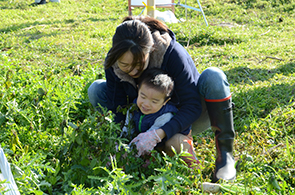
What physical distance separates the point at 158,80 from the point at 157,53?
0.22m

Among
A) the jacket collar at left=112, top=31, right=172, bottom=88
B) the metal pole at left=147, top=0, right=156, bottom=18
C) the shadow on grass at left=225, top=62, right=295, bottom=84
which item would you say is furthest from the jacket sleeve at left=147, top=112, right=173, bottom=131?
the metal pole at left=147, top=0, right=156, bottom=18

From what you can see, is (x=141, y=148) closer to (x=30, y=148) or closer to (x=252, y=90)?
(x=30, y=148)

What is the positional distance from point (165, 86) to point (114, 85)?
52cm

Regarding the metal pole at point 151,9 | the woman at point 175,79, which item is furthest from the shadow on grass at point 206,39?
the woman at point 175,79

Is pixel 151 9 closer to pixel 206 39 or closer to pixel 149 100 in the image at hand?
pixel 206 39

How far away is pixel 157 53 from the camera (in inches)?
88.0

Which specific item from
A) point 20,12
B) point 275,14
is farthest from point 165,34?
point 20,12

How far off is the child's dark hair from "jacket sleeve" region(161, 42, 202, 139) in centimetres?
7

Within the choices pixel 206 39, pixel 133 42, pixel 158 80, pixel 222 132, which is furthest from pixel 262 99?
pixel 206 39

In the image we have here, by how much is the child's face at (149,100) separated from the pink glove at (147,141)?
197 mm

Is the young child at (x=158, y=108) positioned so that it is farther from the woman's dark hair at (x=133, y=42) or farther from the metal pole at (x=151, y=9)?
the metal pole at (x=151, y=9)

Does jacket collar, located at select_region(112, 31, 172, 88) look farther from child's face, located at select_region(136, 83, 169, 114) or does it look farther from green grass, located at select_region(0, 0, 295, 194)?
green grass, located at select_region(0, 0, 295, 194)

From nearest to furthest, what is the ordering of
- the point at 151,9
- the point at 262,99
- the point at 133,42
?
the point at 133,42 < the point at 262,99 < the point at 151,9

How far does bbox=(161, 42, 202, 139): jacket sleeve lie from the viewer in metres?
→ 2.23
